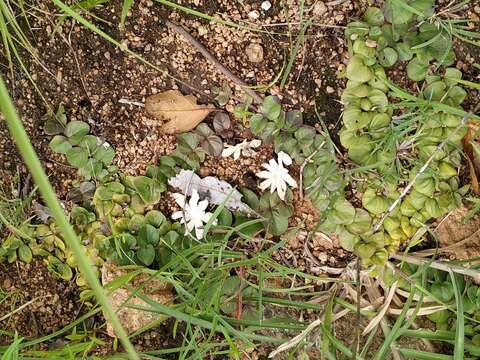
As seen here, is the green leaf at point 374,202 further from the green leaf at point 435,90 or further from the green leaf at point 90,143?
the green leaf at point 90,143

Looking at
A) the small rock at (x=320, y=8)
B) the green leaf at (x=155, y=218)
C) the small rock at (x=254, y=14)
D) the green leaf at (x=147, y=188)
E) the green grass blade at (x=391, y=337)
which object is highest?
the small rock at (x=320, y=8)

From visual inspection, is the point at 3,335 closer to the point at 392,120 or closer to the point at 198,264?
the point at 198,264

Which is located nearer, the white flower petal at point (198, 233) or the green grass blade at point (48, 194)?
the green grass blade at point (48, 194)

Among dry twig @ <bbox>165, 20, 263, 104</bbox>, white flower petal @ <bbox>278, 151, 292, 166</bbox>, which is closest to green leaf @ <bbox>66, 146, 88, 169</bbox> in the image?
dry twig @ <bbox>165, 20, 263, 104</bbox>

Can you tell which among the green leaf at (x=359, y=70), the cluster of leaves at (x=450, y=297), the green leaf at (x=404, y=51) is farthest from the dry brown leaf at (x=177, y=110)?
the cluster of leaves at (x=450, y=297)

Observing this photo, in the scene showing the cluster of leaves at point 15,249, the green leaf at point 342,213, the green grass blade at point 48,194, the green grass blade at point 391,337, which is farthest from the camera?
the cluster of leaves at point 15,249

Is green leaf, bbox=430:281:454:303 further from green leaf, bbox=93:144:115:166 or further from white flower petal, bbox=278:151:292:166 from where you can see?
green leaf, bbox=93:144:115:166

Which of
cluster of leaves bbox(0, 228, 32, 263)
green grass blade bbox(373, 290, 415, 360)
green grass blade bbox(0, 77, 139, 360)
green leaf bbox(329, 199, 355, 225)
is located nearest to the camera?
green grass blade bbox(0, 77, 139, 360)

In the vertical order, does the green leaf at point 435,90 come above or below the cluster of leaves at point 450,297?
above
